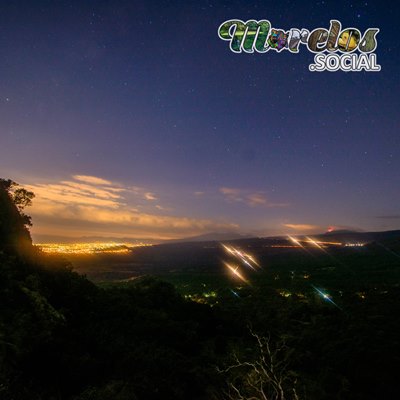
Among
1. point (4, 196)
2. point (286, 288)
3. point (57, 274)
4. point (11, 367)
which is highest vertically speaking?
point (4, 196)

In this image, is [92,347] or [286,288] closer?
[92,347]

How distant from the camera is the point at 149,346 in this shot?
28859 mm

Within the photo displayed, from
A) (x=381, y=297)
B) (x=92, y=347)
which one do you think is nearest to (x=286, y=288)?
(x=381, y=297)

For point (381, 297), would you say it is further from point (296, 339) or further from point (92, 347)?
point (92, 347)

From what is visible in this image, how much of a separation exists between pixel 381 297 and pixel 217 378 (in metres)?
63.2

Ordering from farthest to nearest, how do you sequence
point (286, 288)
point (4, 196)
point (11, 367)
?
point (286, 288) → point (4, 196) → point (11, 367)

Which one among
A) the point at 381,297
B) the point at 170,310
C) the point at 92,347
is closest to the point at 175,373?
the point at 92,347

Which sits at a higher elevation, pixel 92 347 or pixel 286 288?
pixel 92 347

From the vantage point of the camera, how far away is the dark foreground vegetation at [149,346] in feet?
70.9

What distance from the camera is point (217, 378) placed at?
27.1 metres

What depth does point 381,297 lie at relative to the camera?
77.6 meters

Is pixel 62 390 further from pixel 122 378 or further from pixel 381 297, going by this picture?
pixel 381 297

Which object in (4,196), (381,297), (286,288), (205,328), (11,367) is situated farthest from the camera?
(286,288)

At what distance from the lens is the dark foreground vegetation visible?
2161 cm
